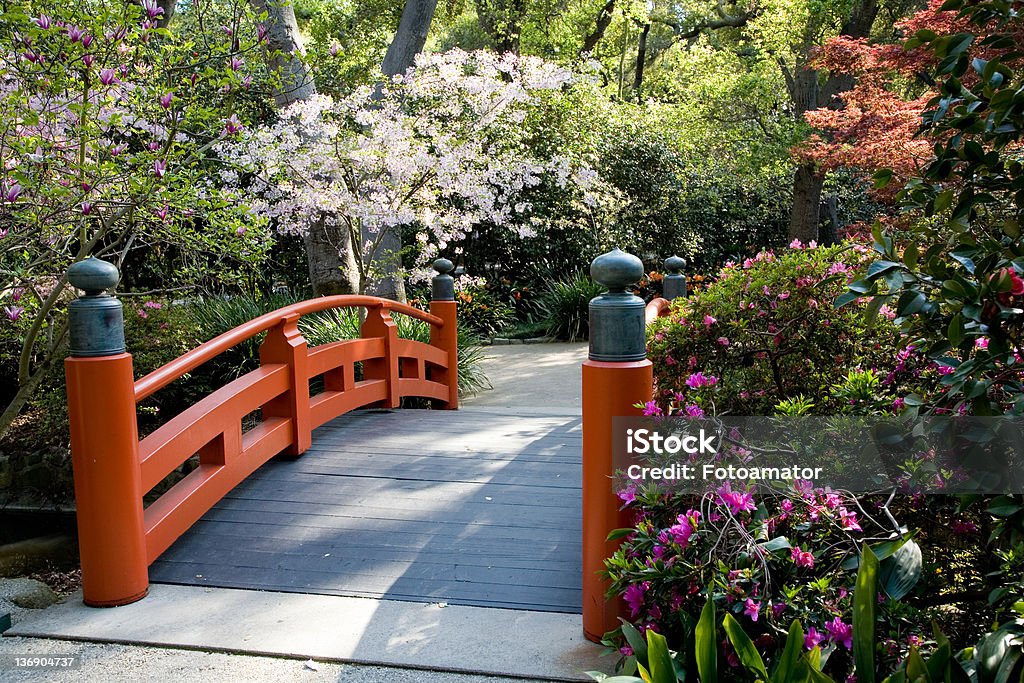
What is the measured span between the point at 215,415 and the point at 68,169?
1.47 metres

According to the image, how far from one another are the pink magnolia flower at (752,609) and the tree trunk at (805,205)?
516 inches

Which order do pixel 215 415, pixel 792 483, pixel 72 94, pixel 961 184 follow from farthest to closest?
pixel 72 94
pixel 215 415
pixel 792 483
pixel 961 184

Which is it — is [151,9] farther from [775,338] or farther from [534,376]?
[534,376]

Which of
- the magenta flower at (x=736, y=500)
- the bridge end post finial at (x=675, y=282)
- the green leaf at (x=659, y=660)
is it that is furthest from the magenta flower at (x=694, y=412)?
the bridge end post finial at (x=675, y=282)

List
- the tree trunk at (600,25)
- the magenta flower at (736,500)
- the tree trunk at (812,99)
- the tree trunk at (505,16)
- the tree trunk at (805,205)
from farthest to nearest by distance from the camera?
1. the tree trunk at (600,25)
2. the tree trunk at (505,16)
3. the tree trunk at (805,205)
4. the tree trunk at (812,99)
5. the magenta flower at (736,500)

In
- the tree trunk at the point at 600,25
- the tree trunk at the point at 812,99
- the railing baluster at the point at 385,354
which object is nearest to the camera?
the railing baluster at the point at 385,354

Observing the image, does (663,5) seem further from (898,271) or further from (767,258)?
(898,271)

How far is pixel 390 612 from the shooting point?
10.7 feet

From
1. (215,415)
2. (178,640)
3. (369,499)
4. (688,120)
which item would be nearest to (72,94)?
(215,415)

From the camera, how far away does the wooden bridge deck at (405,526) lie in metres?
3.52

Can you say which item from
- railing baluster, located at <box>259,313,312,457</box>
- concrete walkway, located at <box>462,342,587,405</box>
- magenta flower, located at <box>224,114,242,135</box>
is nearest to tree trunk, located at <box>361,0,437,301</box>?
concrete walkway, located at <box>462,342,587,405</box>

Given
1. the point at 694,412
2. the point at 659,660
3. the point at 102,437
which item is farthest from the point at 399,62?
the point at 659,660

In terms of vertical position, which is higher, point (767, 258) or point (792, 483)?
point (767, 258)

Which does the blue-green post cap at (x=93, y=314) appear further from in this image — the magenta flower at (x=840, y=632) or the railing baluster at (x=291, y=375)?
the magenta flower at (x=840, y=632)
